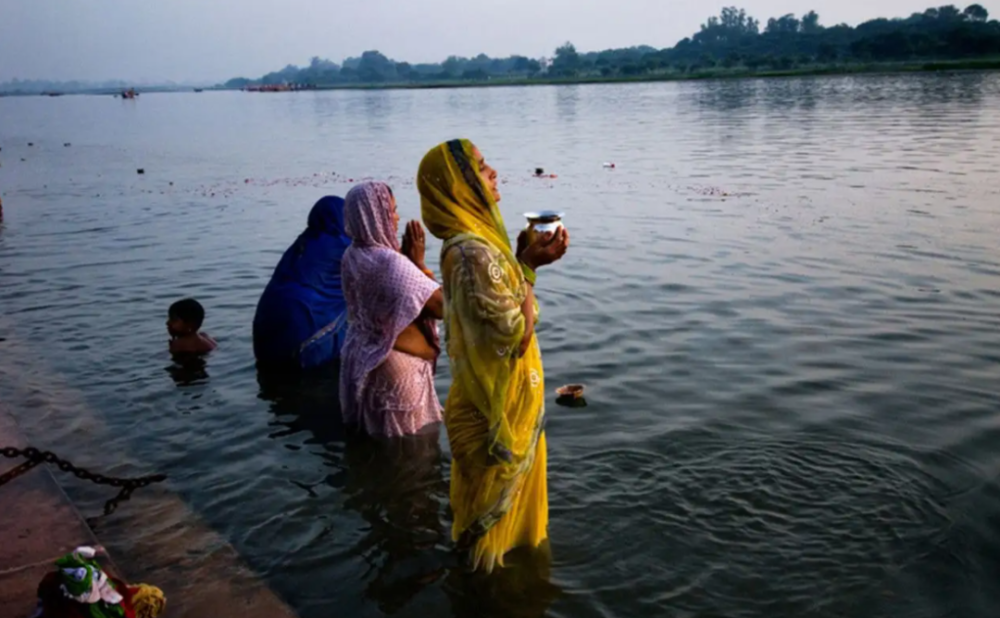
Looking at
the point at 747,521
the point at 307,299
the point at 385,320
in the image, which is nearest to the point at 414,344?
the point at 385,320

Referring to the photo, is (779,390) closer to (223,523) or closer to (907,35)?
(223,523)

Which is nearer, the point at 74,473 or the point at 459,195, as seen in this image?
the point at 459,195

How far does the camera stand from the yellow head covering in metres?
3.25

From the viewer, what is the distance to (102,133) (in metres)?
41.7

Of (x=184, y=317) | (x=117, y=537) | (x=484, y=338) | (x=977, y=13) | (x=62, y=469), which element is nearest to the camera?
(x=484, y=338)

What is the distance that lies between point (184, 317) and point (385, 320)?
3307mm

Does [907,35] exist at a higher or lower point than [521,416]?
higher

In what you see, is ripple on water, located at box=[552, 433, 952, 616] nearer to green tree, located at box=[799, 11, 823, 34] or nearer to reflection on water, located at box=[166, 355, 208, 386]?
reflection on water, located at box=[166, 355, 208, 386]

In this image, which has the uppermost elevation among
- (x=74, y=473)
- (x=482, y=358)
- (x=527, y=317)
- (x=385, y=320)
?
(x=527, y=317)

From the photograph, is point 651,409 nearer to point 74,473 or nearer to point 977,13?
point 74,473

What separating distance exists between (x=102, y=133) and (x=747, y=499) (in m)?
43.7

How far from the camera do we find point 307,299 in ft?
22.0

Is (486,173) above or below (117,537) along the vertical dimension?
above

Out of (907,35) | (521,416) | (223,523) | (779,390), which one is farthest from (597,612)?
(907,35)
